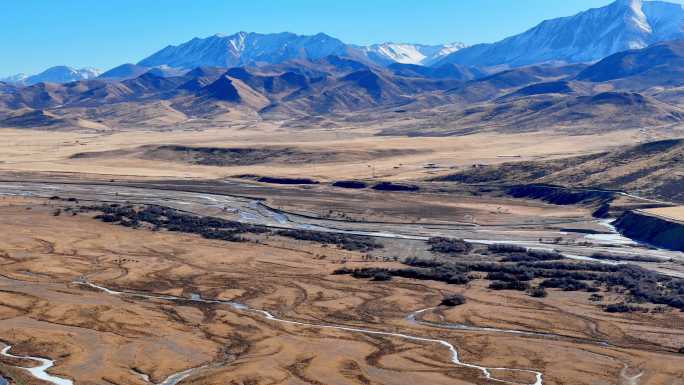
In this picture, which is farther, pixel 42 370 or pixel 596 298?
pixel 596 298

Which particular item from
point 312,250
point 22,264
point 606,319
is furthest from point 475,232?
point 22,264

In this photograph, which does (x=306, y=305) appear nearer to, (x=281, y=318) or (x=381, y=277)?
(x=281, y=318)

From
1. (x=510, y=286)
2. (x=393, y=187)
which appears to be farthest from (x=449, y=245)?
(x=393, y=187)

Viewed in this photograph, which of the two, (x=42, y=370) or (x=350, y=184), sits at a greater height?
(x=350, y=184)

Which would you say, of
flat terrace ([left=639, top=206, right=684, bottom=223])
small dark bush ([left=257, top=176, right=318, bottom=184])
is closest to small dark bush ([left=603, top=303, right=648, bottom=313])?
flat terrace ([left=639, top=206, right=684, bottom=223])

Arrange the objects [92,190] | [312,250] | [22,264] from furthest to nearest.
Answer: [92,190] < [312,250] < [22,264]

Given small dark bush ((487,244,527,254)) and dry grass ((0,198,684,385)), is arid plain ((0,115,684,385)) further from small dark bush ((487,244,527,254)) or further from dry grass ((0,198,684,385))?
small dark bush ((487,244,527,254))

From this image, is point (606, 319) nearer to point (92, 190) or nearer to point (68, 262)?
A: point (68, 262)

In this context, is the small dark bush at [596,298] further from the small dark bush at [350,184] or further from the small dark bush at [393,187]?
the small dark bush at [350,184]

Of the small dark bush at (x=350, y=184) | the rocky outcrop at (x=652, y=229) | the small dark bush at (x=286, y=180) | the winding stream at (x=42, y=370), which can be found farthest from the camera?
the small dark bush at (x=286, y=180)

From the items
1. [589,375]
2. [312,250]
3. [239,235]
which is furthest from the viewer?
[239,235]

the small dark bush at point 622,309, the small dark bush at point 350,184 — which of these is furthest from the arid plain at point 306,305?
the small dark bush at point 350,184
